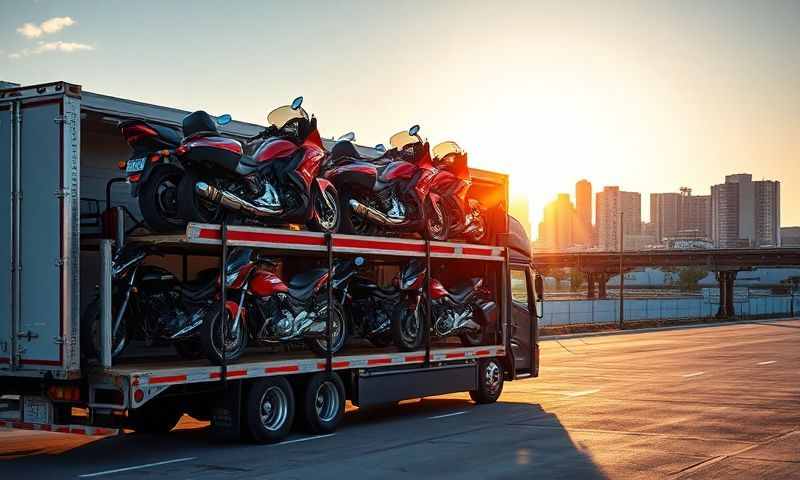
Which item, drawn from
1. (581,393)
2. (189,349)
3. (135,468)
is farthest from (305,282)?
(581,393)

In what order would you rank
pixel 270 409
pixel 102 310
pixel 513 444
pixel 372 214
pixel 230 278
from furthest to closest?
1. pixel 372 214
2. pixel 270 409
3. pixel 513 444
4. pixel 230 278
5. pixel 102 310

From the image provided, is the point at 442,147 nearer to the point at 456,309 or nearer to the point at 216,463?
the point at 456,309

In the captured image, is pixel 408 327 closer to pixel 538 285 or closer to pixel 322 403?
pixel 322 403

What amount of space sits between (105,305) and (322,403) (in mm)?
A: 3723

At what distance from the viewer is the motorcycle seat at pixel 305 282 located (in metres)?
13.4

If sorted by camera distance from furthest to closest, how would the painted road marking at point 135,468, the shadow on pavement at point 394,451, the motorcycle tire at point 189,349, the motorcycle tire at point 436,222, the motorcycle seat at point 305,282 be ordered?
the motorcycle tire at point 436,222 → the motorcycle seat at point 305,282 → the motorcycle tire at point 189,349 → the shadow on pavement at point 394,451 → the painted road marking at point 135,468

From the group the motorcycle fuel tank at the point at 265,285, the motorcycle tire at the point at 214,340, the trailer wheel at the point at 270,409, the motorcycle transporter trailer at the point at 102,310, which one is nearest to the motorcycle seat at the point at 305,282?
the motorcycle transporter trailer at the point at 102,310

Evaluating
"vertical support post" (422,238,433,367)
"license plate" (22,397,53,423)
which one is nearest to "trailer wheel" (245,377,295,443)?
"license plate" (22,397,53,423)

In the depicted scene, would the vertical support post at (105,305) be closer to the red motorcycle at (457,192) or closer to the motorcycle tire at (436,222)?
the motorcycle tire at (436,222)

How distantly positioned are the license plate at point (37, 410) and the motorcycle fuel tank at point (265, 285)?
111 inches

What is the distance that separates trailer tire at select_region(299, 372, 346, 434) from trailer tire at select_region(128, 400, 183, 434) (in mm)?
1601

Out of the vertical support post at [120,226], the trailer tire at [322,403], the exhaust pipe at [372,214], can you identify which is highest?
the exhaust pipe at [372,214]

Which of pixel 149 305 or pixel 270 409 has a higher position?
pixel 149 305

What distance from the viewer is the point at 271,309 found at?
13.0 m
